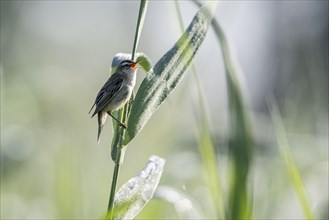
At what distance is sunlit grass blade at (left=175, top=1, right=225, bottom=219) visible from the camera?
1.49 m

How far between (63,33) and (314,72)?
22.2ft

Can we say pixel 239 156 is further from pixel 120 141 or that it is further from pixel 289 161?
pixel 120 141

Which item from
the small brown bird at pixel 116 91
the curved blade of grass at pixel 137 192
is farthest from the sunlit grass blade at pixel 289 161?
the small brown bird at pixel 116 91

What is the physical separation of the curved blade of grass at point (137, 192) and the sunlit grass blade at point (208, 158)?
0.58 feet

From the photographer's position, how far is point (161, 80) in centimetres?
162

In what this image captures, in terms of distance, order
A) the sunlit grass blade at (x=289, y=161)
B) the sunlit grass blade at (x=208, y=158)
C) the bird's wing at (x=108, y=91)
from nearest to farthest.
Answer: the sunlit grass blade at (x=208, y=158) < the sunlit grass blade at (x=289, y=161) < the bird's wing at (x=108, y=91)

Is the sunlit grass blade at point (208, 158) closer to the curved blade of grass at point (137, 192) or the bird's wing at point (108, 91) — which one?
the curved blade of grass at point (137, 192)

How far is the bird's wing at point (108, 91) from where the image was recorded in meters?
2.75

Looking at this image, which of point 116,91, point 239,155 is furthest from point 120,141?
point 116,91

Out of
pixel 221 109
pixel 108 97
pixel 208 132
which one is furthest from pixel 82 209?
pixel 221 109

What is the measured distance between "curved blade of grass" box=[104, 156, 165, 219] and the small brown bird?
19.8 inches

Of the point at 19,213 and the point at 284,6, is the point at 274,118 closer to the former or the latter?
the point at 19,213

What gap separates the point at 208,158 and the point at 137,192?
226 millimetres

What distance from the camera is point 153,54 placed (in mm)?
6121
